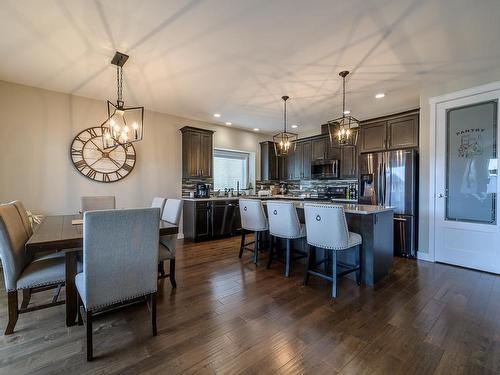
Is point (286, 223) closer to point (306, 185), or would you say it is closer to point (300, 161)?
point (300, 161)

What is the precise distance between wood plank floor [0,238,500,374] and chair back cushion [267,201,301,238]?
62cm

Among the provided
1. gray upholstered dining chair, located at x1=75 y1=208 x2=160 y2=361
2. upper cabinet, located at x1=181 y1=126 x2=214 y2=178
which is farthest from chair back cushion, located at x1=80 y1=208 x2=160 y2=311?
upper cabinet, located at x1=181 y1=126 x2=214 y2=178

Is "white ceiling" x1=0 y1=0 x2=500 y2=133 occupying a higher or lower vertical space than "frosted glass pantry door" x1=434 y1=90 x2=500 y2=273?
higher

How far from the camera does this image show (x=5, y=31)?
2346 millimetres

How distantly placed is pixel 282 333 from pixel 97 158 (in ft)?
13.6

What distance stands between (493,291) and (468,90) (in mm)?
2660

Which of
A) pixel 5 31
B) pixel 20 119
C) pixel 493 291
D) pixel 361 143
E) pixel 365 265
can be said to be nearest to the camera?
pixel 5 31

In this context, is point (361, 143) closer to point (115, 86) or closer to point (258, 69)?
point (258, 69)

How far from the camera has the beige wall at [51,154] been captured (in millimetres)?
3529

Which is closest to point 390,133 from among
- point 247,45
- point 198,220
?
point 247,45

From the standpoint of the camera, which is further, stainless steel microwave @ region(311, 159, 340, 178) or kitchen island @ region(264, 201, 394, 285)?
stainless steel microwave @ region(311, 159, 340, 178)

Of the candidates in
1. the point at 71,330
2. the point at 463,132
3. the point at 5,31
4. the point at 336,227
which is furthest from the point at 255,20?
the point at 463,132

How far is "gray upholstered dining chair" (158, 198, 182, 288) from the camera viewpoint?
2.58 meters

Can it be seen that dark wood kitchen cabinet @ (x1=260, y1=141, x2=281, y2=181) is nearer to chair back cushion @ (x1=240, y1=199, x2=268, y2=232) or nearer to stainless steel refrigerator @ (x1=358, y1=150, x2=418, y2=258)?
stainless steel refrigerator @ (x1=358, y1=150, x2=418, y2=258)
